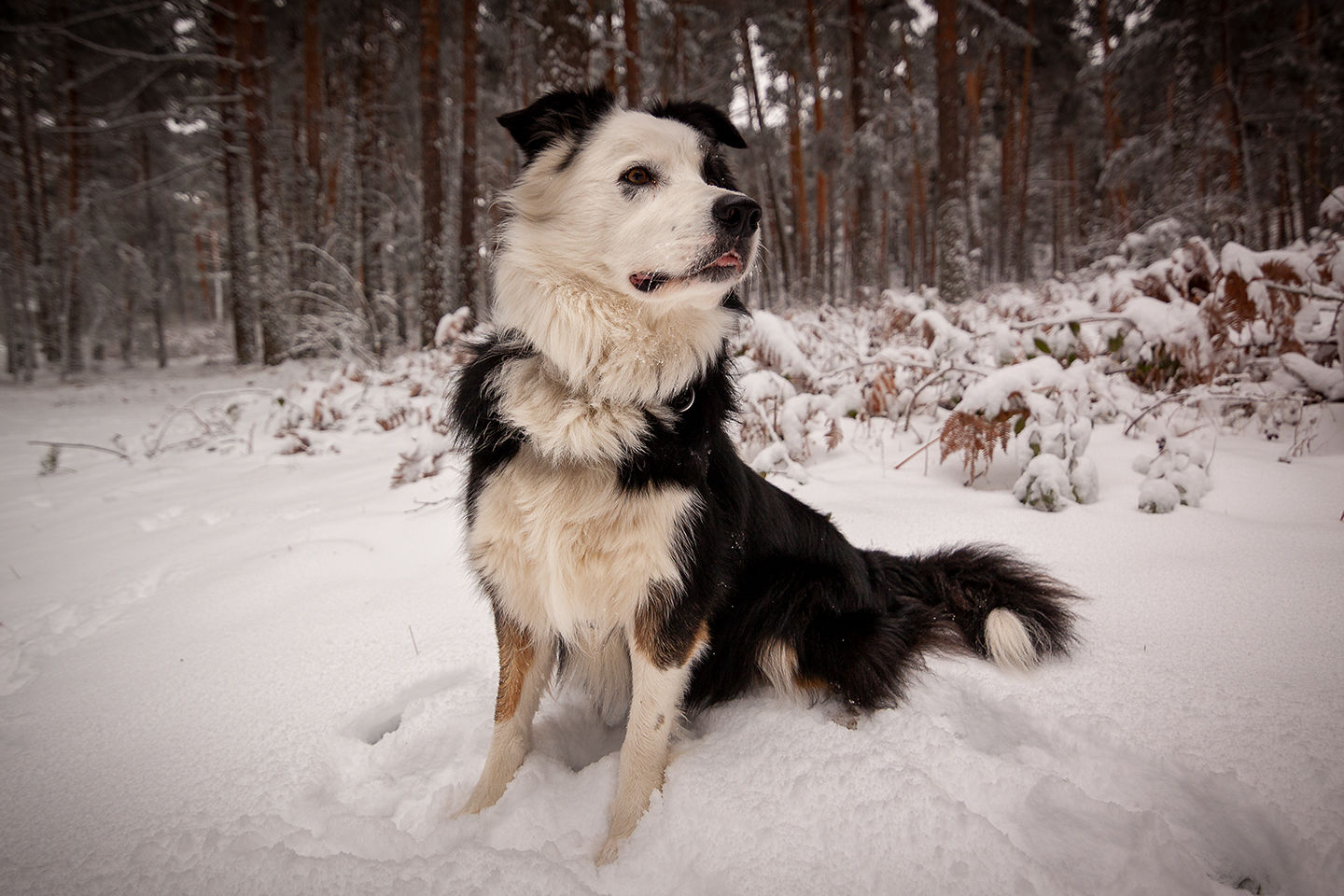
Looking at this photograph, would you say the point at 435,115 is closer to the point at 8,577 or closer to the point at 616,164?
the point at 8,577

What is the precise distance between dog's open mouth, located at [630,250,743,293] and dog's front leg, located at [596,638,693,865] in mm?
964

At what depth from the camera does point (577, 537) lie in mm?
1331

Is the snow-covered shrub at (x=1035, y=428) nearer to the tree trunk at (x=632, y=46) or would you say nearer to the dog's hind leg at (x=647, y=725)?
the dog's hind leg at (x=647, y=725)

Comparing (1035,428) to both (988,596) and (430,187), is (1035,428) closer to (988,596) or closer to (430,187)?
(988,596)

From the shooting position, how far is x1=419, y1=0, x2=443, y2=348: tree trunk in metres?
8.80

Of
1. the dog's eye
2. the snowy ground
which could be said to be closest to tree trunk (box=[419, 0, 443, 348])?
the snowy ground

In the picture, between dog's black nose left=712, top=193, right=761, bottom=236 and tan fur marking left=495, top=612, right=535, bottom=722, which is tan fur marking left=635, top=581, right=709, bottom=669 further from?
dog's black nose left=712, top=193, right=761, bottom=236

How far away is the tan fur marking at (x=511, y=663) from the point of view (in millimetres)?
1485

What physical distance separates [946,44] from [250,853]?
37.0ft

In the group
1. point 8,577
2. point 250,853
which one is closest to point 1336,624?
point 250,853

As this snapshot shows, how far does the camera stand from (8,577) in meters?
2.83

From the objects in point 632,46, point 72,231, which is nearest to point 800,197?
point 632,46

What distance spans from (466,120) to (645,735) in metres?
10.4

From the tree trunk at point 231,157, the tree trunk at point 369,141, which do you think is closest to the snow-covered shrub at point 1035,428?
the tree trunk at point 369,141
